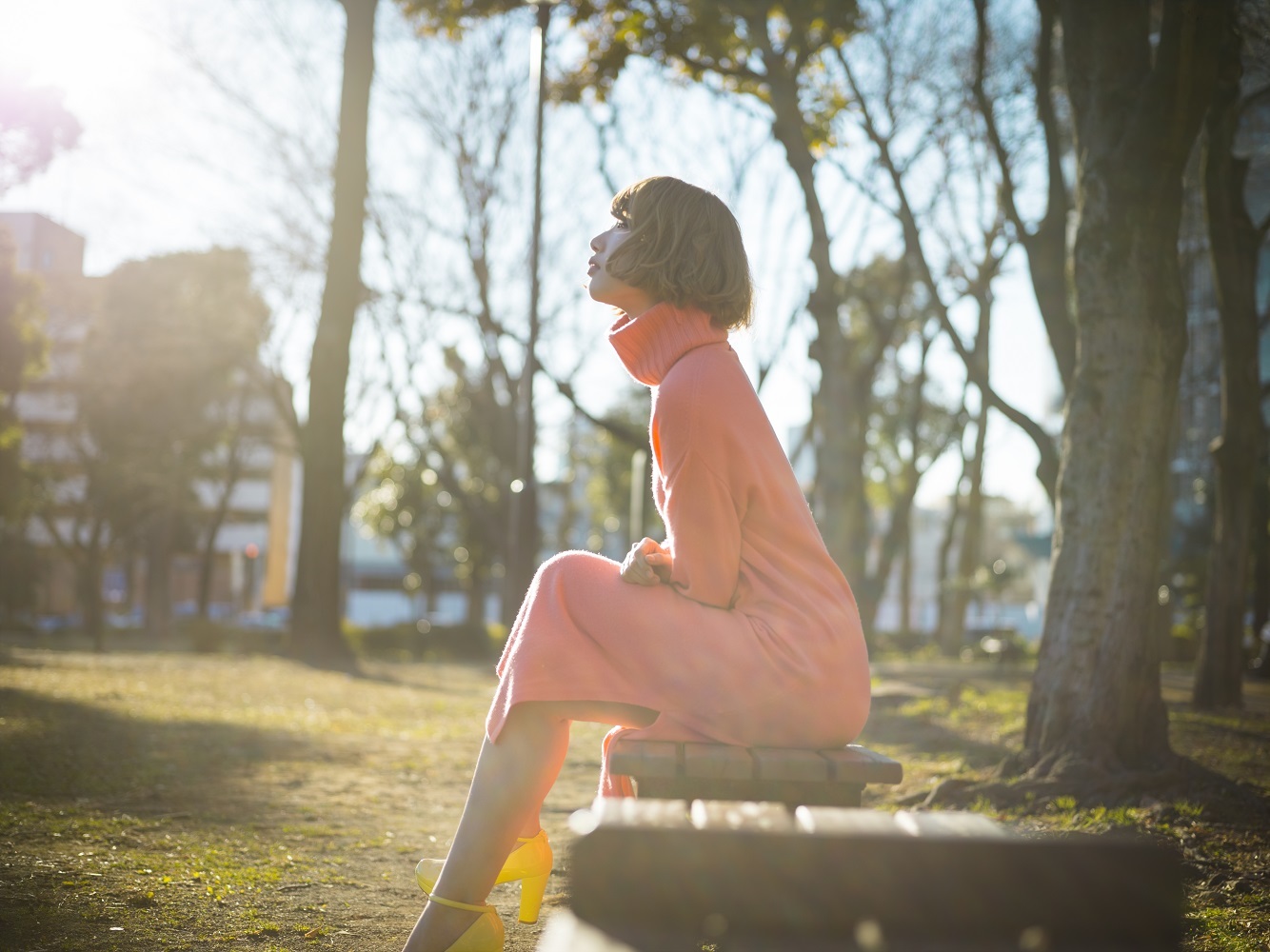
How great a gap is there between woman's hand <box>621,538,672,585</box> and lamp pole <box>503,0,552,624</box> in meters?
14.2

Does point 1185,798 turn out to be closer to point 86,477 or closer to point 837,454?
point 837,454

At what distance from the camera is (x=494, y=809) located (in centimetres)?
233

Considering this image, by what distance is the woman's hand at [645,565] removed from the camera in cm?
238

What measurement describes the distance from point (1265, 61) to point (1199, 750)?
673cm

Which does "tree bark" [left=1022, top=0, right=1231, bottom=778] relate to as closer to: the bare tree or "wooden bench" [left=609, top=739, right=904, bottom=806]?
"wooden bench" [left=609, top=739, right=904, bottom=806]

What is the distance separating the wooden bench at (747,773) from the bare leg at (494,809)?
16 cm

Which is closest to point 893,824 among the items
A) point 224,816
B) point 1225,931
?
point 1225,931

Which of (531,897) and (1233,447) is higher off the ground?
(1233,447)

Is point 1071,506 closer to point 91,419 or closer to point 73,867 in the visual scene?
point 73,867

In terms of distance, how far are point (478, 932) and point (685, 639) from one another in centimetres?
68

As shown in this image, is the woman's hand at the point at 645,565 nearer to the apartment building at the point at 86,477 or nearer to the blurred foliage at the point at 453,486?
the apartment building at the point at 86,477

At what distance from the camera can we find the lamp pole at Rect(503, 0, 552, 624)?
53.3 ft

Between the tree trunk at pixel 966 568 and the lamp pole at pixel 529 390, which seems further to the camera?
the tree trunk at pixel 966 568

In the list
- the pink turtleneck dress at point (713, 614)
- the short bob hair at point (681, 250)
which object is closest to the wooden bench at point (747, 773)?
the pink turtleneck dress at point (713, 614)
